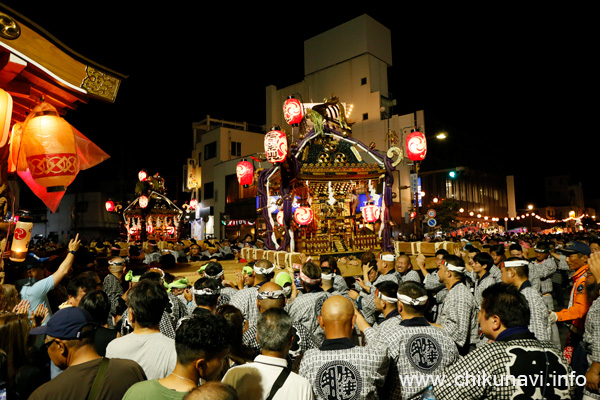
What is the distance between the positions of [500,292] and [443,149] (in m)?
44.1

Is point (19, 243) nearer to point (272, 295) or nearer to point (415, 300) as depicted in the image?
point (272, 295)

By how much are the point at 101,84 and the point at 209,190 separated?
3182cm

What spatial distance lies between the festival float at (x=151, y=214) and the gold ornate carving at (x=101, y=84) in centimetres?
2264

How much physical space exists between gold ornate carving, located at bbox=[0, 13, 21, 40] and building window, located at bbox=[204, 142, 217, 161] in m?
32.5

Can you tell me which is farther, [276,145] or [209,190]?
[209,190]

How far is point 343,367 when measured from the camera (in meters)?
2.78

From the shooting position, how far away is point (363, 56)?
1280 inches

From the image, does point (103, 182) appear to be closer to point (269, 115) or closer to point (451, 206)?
point (269, 115)

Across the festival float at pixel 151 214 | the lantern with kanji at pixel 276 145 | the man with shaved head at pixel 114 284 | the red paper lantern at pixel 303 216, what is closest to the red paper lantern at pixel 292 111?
the lantern with kanji at pixel 276 145

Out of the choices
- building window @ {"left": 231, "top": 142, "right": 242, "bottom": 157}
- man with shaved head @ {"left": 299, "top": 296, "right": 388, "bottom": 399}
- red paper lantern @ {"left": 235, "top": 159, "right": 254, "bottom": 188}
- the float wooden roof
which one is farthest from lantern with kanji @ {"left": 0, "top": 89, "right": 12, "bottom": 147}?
building window @ {"left": 231, "top": 142, "right": 242, "bottom": 157}

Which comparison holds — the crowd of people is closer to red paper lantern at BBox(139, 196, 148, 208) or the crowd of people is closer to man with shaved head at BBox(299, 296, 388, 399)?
man with shaved head at BBox(299, 296, 388, 399)

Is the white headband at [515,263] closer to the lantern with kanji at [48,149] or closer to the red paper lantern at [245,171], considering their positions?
the lantern with kanji at [48,149]

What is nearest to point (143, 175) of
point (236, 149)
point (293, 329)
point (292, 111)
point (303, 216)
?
point (236, 149)

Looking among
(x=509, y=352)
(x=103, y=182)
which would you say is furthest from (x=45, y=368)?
(x=103, y=182)
